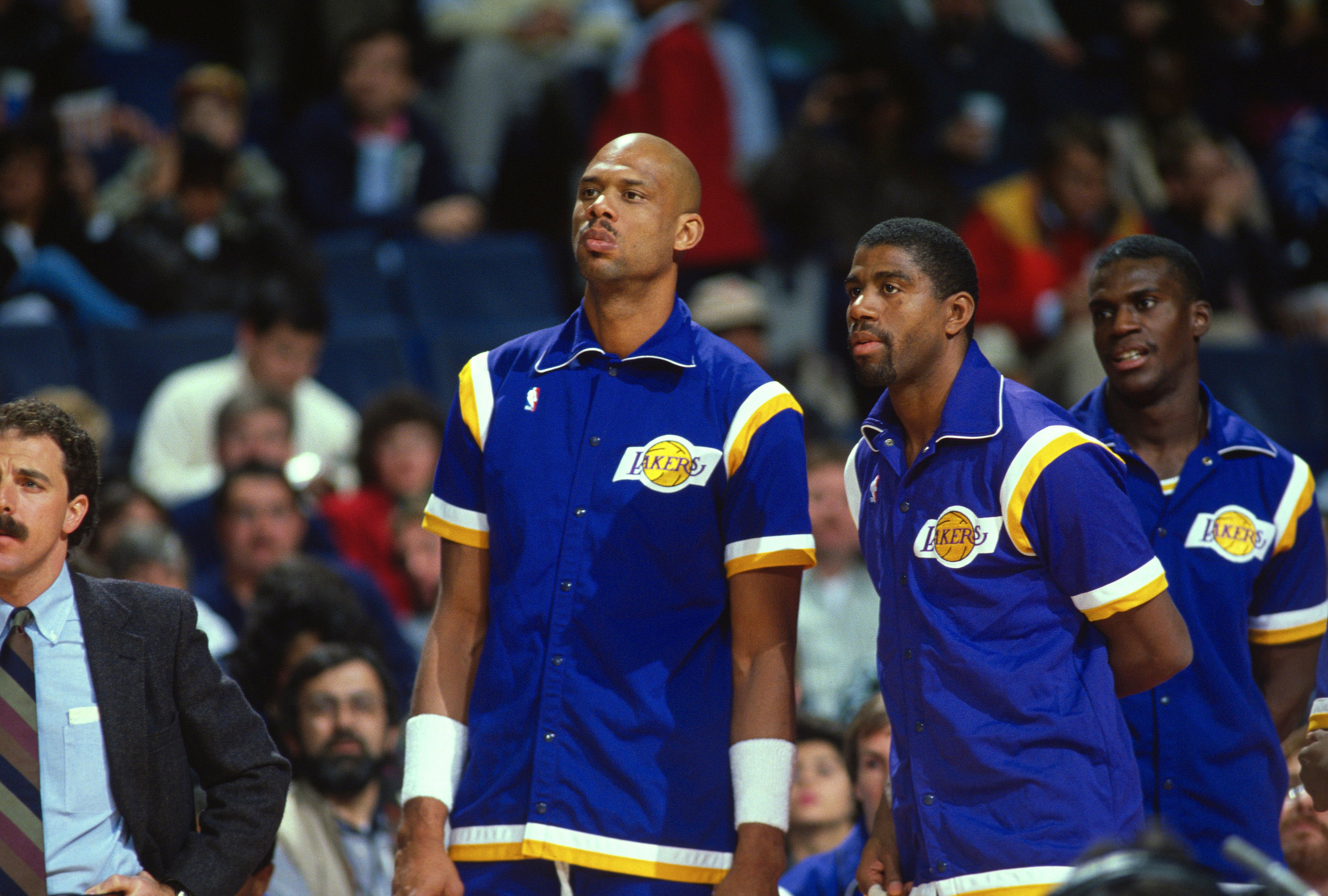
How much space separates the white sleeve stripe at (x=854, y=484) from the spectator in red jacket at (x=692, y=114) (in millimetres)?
5560

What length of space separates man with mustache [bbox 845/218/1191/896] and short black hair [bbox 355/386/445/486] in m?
4.40

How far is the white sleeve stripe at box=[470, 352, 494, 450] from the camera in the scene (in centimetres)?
356

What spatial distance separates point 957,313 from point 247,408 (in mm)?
4635

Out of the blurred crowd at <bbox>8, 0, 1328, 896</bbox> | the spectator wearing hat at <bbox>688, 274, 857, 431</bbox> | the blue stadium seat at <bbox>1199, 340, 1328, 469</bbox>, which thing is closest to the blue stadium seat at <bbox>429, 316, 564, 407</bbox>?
the blurred crowd at <bbox>8, 0, 1328, 896</bbox>

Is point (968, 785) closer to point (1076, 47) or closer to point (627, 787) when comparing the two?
point (627, 787)

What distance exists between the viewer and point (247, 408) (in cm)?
738

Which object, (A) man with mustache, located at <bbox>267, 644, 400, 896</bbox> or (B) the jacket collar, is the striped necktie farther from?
(B) the jacket collar

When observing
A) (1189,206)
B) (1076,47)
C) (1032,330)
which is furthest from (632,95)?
(1076,47)

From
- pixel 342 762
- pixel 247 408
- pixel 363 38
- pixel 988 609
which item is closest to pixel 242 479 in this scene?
pixel 247 408

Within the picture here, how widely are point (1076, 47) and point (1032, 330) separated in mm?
3496

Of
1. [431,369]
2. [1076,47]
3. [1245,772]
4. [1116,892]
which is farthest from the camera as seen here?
[1076,47]

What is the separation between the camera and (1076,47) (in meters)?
11.8

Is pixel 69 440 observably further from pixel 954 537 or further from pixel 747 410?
pixel 954 537

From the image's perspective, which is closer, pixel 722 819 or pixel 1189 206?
pixel 722 819
